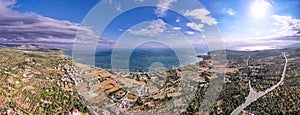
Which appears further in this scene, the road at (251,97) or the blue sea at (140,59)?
the road at (251,97)

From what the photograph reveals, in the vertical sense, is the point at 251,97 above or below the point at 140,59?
below

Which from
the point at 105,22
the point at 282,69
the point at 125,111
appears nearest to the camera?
the point at 105,22

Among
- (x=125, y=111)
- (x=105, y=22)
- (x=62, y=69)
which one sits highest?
(x=105, y=22)

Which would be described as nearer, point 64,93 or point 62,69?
point 64,93

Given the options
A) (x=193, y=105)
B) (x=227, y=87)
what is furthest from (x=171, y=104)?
(x=227, y=87)

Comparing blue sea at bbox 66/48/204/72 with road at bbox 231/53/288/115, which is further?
road at bbox 231/53/288/115

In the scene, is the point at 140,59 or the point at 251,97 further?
the point at 140,59

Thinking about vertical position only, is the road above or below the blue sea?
below

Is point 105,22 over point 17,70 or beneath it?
over

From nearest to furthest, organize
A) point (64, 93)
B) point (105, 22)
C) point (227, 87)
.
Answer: point (105, 22) < point (64, 93) < point (227, 87)

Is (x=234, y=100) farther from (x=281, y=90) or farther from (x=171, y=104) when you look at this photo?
(x=171, y=104)

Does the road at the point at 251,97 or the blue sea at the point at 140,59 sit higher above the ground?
the blue sea at the point at 140,59
